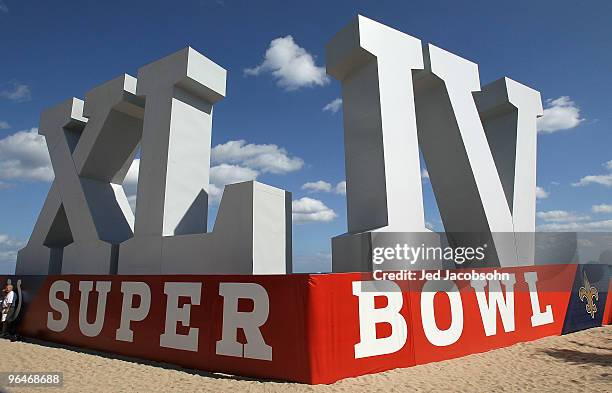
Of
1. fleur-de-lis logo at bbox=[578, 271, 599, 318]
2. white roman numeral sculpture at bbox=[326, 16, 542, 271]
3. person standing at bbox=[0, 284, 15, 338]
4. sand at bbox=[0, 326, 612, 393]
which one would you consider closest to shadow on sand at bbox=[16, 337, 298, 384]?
sand at bbox=[0, 326, 612, 393]

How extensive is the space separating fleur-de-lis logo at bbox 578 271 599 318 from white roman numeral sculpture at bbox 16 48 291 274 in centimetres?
892

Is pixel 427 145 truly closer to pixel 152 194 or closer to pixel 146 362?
pixel 152 194

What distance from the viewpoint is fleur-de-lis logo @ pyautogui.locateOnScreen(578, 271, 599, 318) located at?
11.8 m

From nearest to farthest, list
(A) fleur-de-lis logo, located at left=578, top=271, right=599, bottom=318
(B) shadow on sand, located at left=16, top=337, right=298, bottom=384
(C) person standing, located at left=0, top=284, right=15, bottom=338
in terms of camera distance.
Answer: (B) shadow on sand, located at left=16, top=337, right=298, bottom=384, (C) person standing, located at left=0, top=284, right=15, bottom=338, (A) fleur-de-lis logo, located at left=578, top=271, right=599, bottom=318

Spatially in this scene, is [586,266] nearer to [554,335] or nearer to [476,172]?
[554,335]

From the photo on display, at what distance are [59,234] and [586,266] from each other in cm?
1818

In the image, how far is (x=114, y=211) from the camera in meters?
14.0

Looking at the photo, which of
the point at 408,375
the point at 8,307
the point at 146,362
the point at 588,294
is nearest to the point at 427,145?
the point at 588,294

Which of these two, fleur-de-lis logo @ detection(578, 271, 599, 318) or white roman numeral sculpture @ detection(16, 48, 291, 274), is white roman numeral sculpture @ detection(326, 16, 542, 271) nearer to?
fleur-de-lis logo @ detection(578, 271, 599, 318)

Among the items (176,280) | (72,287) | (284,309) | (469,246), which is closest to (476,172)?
(469,246)

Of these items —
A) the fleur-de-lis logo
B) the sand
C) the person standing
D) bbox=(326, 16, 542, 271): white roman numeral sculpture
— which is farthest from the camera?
the fleur-de-lis logo

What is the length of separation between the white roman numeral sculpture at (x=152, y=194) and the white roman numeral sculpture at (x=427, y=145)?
2.38 m

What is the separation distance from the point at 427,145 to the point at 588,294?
264 inches

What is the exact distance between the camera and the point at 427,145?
1238 centimetres
